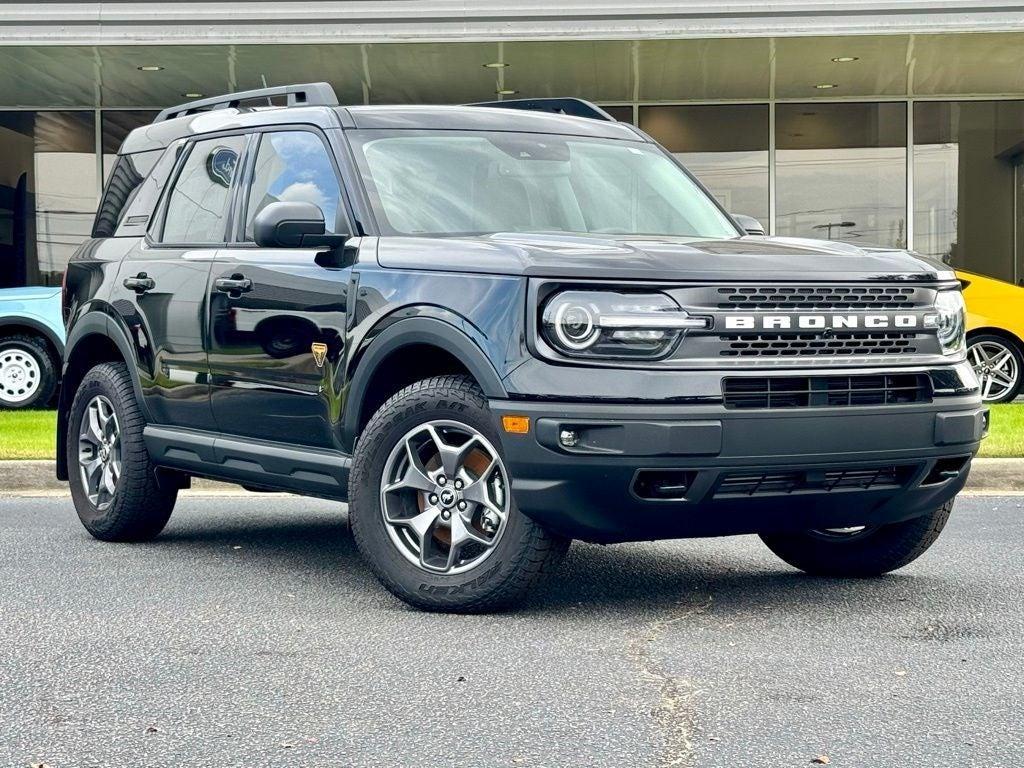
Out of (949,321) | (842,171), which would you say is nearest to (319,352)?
(949,321)

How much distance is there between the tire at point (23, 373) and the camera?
14.8 metres

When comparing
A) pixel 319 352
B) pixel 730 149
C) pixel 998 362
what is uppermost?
pixel 730 149

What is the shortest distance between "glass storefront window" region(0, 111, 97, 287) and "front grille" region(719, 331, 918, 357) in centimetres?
1610

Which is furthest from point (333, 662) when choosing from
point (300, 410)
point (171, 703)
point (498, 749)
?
point (300, 410)

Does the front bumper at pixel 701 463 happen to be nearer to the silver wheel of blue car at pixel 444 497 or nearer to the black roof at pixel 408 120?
the silver wheel of blue car at pixel 444 497

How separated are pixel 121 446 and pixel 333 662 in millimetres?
2772

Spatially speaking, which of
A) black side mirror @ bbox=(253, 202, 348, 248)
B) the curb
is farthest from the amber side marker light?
the curb

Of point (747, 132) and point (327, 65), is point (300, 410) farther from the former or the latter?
point (747, 132)

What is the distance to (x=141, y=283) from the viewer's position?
7211 millimetres

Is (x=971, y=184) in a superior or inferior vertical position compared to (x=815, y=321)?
superior

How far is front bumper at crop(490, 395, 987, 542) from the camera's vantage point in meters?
5.12

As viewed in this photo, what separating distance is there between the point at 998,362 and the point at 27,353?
8.91m

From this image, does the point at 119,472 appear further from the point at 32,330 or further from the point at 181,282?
the point at 32,330

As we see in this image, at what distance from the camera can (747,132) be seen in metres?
19.8
